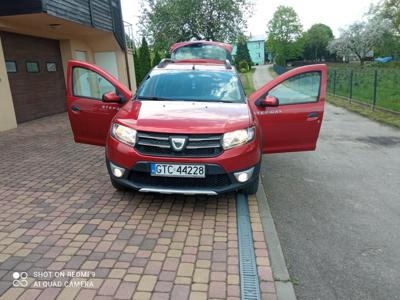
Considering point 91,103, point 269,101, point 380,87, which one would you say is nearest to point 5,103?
point 91,103

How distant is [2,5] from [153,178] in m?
7.48

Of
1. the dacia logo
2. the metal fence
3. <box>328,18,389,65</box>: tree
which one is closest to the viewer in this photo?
the dacia logo

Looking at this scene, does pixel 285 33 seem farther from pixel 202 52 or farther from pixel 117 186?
pixel 117 186

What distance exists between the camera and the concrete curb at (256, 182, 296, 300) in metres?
2.66

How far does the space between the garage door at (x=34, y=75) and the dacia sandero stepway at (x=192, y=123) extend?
6546 millimetres

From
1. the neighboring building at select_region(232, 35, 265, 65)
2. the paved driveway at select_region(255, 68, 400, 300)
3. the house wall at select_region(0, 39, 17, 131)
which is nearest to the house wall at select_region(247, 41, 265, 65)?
the neighboring building at select_region(232, 35, 265, 65)

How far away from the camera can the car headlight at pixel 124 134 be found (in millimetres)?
3848

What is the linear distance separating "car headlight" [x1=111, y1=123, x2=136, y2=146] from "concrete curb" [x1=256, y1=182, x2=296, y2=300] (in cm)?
171

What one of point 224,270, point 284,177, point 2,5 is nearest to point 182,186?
point 224,270

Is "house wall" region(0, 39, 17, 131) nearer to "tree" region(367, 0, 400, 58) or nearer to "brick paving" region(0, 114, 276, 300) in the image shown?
"brick paving" region(0, 114, 276, 300)

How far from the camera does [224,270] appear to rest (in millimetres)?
2906

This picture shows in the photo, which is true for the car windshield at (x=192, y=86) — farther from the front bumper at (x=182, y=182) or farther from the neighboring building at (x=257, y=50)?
the neighboring building at (x=257, y=50)

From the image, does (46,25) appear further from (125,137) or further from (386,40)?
(386,40)

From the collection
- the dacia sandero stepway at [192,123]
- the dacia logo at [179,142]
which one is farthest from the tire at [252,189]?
the dacia logo at [179,142]
